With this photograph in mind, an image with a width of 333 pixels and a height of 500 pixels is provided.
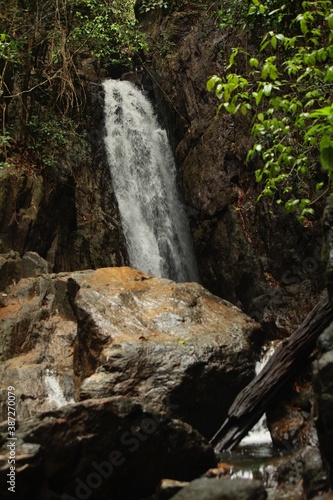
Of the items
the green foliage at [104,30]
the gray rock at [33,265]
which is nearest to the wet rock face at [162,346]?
the gray rock at [33,265]

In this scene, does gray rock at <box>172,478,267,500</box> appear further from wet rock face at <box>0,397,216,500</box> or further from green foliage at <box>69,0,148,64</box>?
green foliage at <box>69,0,148,64</box>

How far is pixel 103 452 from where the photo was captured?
15.4 ft

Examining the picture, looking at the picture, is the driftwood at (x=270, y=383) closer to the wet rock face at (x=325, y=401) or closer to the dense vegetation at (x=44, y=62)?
the wet rock face at (x=325, y=401)

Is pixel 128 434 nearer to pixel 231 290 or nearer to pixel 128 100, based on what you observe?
pixel 231 290

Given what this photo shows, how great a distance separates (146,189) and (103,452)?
33.8 feet

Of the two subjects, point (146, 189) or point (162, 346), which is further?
point (146, 189)

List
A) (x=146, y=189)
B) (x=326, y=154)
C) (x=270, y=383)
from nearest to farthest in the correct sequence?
(x=326, y=154), (x=270, y=383), (x=146, y=189)

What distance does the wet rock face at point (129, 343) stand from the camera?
6578mm

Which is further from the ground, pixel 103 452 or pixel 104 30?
pixel 104 30

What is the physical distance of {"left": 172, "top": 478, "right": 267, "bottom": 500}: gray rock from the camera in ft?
13.0

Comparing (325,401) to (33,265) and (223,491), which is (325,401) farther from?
(33,265)

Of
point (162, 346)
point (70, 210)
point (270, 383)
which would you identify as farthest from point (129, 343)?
point (70, 210)

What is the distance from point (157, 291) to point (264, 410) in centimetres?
304

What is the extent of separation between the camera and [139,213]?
1398 centimetres
